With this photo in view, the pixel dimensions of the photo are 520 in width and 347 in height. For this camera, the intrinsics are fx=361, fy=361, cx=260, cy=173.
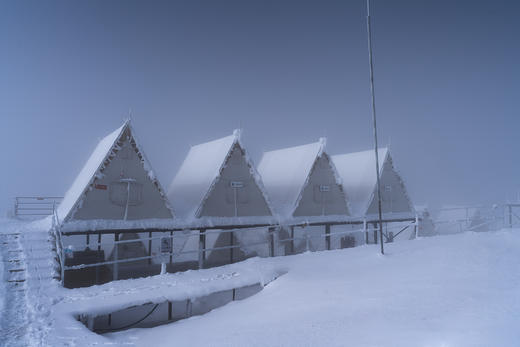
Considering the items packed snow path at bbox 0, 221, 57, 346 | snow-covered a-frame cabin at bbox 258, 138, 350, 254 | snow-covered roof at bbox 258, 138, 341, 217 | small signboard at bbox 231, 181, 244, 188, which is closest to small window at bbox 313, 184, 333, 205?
snow-covered a-frame cabin at bbox 258, 138, 350, 254

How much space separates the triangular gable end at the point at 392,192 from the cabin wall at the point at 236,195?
9383mm

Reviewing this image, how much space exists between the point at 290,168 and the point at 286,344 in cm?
1764

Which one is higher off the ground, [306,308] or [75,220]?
[75,220]

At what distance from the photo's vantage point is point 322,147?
22.0m

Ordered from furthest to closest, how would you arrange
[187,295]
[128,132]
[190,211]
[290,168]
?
[290,168] → [190,211] → [128,132] → [187,295]

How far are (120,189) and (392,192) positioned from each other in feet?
61.0

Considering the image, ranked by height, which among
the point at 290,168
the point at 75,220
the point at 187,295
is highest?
the point at 290,168

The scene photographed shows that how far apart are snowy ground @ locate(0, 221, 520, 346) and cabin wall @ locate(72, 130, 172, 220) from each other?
2.72 meters

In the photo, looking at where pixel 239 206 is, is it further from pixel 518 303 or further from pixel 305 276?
pixel 518 303

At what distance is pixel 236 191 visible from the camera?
19.0 m

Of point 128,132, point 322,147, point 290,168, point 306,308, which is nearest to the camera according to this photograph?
point 306,308

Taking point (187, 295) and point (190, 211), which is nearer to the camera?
point (187, 295)

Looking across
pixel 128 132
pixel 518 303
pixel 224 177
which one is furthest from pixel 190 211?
pixel 518 303

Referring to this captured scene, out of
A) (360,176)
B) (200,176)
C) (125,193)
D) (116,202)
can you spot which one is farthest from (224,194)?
(360,176)
